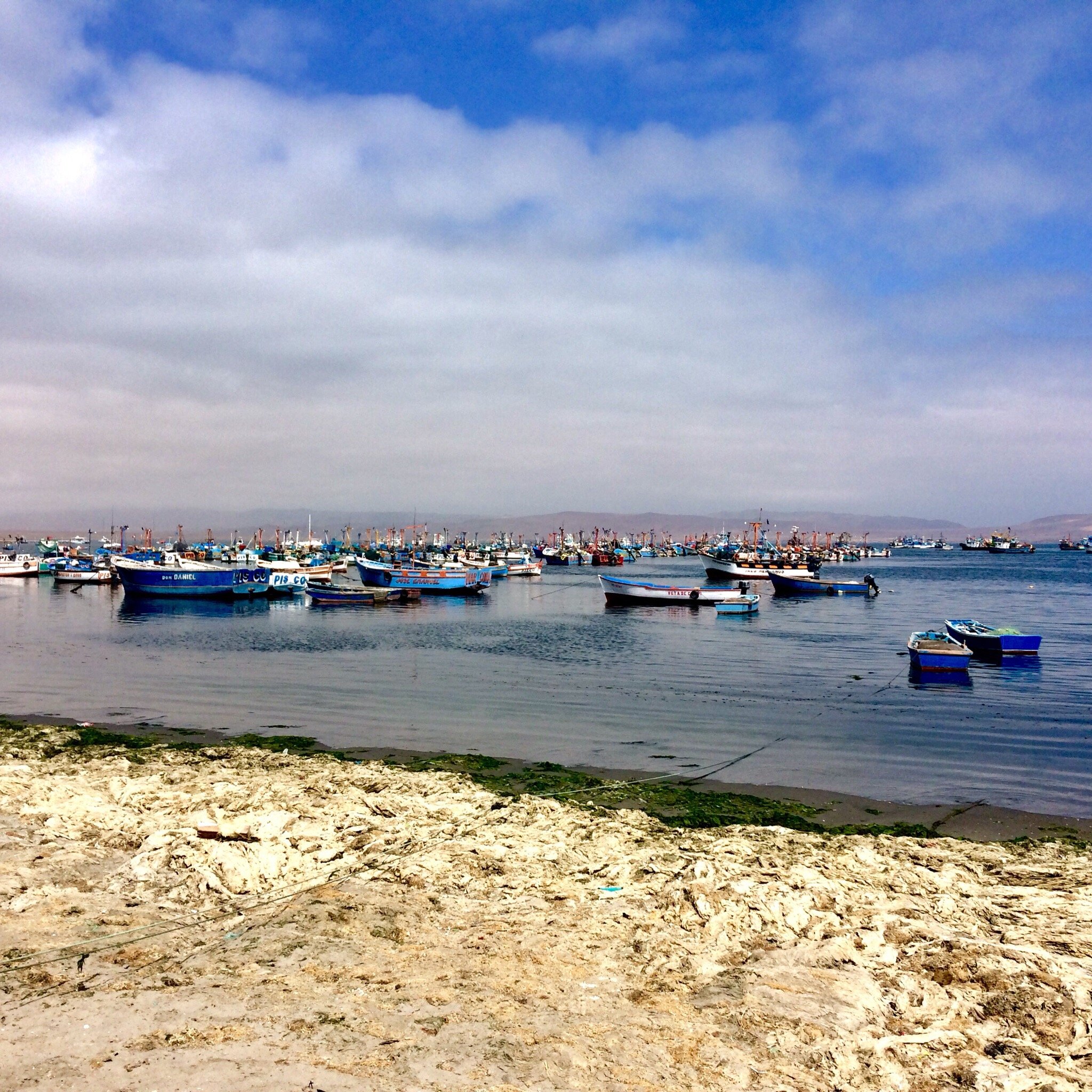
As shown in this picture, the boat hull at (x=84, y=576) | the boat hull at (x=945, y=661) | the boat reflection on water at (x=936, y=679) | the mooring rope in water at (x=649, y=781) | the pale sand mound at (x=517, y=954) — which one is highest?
the pale sand mound at (x=517, y=954)

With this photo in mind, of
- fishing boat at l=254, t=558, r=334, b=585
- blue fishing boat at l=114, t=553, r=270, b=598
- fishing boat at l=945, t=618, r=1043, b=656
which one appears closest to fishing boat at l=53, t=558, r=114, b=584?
fishing boat at l=254, t=558, r=334, b=585

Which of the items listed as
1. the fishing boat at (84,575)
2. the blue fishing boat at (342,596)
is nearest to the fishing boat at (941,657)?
the blue fishing boat at (342,596)

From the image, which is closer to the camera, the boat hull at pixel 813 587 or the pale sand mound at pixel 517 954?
the pale sand mound at pixel 517 954

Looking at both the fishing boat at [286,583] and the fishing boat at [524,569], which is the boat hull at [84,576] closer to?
the fishing boat at [286,583]

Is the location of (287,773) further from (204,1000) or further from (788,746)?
(788,746)

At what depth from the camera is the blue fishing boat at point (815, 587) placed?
72.1m

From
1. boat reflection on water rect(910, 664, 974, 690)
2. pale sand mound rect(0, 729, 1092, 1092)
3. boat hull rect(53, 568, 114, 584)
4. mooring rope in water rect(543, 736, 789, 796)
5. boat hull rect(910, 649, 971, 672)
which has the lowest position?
boat hull rect(53, 568, 114, 584)

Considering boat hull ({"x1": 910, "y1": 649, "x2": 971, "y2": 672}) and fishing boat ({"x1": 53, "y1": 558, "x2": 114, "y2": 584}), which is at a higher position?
boat hull ({"x1": 910, "y1": 649, "x2": 971, "y2": 672})

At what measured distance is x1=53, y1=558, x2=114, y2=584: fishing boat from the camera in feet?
246

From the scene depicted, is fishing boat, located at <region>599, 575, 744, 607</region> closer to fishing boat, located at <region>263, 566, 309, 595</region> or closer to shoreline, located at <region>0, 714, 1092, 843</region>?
fishing boat, located at <region>263, 566, 309, 595</region>

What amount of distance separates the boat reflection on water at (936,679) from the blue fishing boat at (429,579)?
45.0 m

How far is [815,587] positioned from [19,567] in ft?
267

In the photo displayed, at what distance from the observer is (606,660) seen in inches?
1312

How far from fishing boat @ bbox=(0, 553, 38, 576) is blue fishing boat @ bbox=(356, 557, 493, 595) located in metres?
41.8
